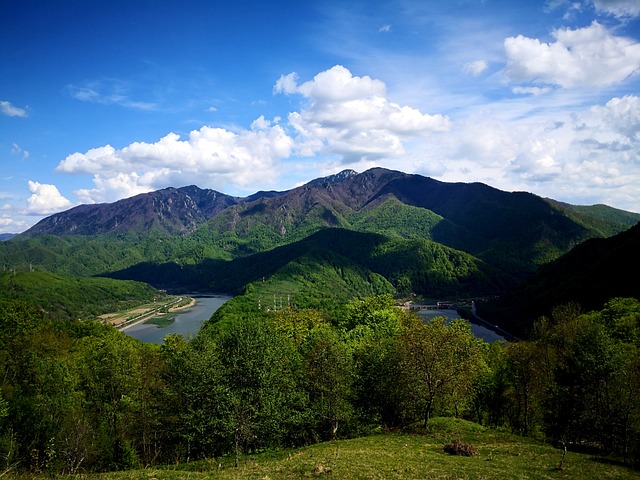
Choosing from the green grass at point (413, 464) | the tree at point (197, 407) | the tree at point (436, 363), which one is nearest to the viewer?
the green grass at point (413, 464)

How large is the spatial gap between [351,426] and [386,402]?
18.9 ft

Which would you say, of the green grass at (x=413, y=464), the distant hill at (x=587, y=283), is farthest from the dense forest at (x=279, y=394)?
the distant hill at (x=587, y=283)

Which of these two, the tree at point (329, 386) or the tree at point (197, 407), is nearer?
the tree at point (197, 407)

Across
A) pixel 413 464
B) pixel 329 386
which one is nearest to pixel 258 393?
pixel 329 386

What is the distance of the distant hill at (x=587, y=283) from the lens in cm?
12624

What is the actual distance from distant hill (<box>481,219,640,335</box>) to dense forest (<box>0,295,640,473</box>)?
202ft

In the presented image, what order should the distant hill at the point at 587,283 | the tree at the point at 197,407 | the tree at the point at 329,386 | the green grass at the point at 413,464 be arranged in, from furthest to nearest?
the distant hill at the point at 587,283
the tree at the point at 329,386
the tree at the point at 197,407
the green grass at the point at 413,464

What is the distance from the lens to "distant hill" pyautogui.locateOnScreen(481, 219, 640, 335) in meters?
126

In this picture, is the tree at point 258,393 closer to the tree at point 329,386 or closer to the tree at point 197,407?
the tree at point 197,407

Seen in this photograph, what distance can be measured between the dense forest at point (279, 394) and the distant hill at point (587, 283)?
61.4m

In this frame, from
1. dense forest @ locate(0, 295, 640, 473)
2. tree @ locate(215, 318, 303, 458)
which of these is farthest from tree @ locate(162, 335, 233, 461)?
tree @ locate(215, 318, 303, 458)

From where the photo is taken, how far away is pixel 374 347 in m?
51.7

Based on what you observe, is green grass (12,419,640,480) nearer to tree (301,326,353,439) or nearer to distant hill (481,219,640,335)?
tree (301,326,353,439)

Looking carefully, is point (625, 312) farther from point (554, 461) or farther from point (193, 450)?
point (193, 450)
